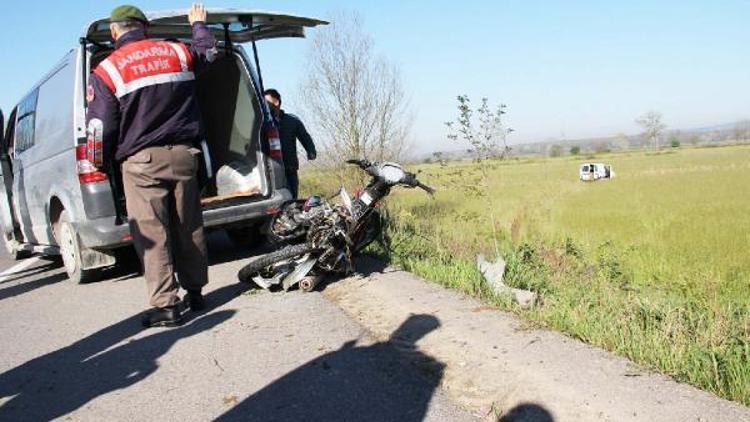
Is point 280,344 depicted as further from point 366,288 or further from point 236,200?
point 236,200

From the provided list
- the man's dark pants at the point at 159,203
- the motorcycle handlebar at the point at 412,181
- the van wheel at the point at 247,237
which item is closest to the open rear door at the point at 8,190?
the van wheel at the point at 247,237

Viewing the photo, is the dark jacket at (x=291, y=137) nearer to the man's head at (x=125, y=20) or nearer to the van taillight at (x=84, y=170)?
the van taillight at (x=84, y=170)

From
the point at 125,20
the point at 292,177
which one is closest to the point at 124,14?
the point at 125,20

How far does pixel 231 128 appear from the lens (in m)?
7.10

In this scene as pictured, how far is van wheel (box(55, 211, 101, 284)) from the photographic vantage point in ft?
20.2

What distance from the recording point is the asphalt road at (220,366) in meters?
2.99

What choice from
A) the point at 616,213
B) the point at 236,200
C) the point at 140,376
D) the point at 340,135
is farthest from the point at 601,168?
the point at 140,376

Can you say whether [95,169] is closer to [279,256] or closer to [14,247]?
[279,256]

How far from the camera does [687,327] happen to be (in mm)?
3707

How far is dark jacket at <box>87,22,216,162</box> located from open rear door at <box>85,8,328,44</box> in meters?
1.19

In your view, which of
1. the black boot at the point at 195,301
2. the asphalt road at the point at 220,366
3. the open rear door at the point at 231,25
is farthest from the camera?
the open rear door at the point at 231,25

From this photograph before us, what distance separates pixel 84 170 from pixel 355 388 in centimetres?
372

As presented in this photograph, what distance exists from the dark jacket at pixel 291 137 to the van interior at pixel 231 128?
1.55m

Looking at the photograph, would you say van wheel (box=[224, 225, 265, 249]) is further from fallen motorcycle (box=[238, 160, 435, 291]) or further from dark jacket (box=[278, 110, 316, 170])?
fallen motorcycle (box=[238, 160, 435, 291])
